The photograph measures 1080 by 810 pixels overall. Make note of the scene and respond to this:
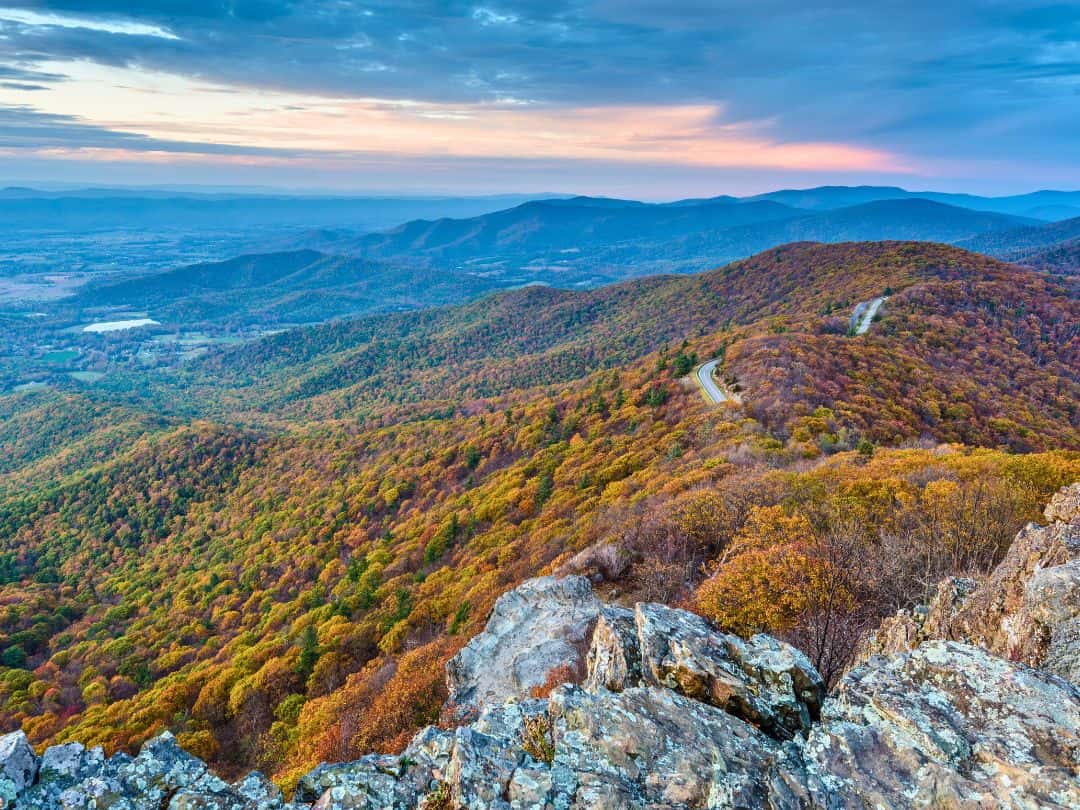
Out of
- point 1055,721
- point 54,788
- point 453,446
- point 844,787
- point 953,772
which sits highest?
point 1055,721

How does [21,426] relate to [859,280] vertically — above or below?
below

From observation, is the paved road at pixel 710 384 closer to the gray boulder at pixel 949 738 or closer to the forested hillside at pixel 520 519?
the forested hillside at pixel 520 519

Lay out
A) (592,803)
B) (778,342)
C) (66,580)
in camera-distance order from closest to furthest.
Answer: (592,803), (778,342), (66,580)

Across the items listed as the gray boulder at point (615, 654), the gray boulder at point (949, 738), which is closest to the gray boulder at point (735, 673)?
the gray boulder at point (615, 654)

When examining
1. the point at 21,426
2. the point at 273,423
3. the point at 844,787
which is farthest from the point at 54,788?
the point at 21,426

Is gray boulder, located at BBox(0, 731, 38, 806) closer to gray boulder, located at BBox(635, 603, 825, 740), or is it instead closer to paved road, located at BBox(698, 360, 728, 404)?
gray boulder, located at BBox(635, 603, 825, 740)

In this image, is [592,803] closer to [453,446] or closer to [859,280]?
[453,446]
